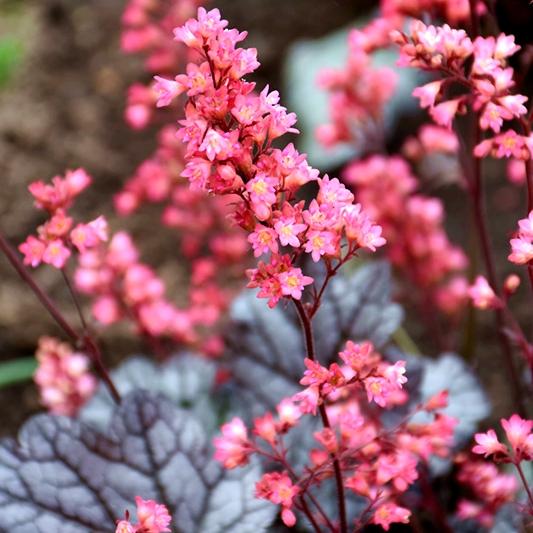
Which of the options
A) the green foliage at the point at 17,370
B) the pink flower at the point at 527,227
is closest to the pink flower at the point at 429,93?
the pink flower at the point at 527,227

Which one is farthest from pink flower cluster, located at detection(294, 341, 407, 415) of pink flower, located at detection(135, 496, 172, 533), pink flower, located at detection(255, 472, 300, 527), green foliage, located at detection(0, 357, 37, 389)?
green foliage, located at detection(0, 357, 37, 389)

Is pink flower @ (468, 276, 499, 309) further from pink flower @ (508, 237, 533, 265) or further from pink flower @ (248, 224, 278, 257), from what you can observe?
pink flower @ (248, 224, 278, 257)

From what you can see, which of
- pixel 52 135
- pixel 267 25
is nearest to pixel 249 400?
pixel 52 135

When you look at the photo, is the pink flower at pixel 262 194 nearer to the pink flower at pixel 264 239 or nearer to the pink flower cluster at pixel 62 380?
the pink flower at pixel 264 239

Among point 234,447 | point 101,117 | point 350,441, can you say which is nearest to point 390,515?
point 350,441

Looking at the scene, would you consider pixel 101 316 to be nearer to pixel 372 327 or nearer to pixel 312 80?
pixel 372 327

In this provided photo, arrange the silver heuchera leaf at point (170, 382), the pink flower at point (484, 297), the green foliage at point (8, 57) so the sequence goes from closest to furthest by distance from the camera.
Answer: the pink flower at point (484, 297) < the silver heuchera leaf at point (170, 382) < the green foliage at point (8, 57)

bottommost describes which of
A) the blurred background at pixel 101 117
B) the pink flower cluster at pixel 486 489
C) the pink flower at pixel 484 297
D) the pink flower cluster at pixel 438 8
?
the pink flower cluster at pixel 486 489
